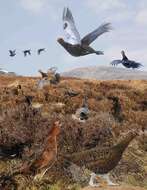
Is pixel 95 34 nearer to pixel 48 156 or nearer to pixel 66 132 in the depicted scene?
pixel 48 156

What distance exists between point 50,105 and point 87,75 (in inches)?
4818

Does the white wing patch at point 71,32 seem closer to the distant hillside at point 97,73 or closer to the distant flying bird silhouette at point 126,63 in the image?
the distant flying bird silhouette at point 126,63

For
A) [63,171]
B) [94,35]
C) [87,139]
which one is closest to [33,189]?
[63,171]

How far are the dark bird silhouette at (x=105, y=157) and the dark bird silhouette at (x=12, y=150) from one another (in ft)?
14.9

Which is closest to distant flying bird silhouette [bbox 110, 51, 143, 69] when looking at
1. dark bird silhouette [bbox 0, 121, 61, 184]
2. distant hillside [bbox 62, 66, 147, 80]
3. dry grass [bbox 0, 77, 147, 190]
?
dry grass [bbox 0, 77, 147, 190]

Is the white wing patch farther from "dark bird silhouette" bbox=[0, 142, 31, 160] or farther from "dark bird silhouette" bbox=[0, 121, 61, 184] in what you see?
"dark bird silhouette" bbox=[0, 142, 31, 160]

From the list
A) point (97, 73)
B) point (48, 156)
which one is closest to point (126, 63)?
point (48, 156)

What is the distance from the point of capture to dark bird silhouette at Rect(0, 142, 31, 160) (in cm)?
1684

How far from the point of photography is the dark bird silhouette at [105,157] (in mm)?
11531

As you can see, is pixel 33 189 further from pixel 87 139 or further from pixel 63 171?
pixel 87 139

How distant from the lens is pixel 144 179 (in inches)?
698

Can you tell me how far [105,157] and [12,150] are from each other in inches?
237

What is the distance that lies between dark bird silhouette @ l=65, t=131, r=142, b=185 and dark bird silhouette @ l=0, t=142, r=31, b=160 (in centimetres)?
454

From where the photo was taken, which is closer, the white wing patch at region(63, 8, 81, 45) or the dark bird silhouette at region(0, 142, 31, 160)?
the white wing patch at region(63, 8, 81, 45)
